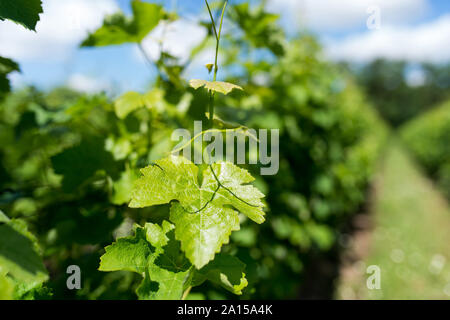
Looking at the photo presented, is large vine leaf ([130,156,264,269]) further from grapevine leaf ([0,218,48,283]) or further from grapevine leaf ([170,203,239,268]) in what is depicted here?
grapevine leaf ([0,218,48,283])

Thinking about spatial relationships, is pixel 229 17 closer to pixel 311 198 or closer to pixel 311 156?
pixel 311 156

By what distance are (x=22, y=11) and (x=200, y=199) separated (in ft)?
2.02

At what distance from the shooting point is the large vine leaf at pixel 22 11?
728 millimetres

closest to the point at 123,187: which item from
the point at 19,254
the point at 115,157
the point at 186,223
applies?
the point at 115,157

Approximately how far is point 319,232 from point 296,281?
960 millimetres

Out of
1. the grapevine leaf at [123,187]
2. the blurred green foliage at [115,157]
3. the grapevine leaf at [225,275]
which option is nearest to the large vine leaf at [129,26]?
the blurred green foliage at [115,157]

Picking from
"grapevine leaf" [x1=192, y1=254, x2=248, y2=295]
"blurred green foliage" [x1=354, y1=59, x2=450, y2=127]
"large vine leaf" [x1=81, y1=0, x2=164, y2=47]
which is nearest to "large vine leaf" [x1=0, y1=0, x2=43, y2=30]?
"large vine leaf" [x1=81, y1=0, x2=164, y2=47]

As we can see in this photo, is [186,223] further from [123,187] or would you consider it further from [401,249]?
[401,249]

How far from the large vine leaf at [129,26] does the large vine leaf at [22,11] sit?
393 millimetres

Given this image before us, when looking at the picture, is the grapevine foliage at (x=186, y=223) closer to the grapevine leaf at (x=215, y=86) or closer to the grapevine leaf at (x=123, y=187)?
the grapevine leaf at (x=215, y=86)

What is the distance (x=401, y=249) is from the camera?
668cm

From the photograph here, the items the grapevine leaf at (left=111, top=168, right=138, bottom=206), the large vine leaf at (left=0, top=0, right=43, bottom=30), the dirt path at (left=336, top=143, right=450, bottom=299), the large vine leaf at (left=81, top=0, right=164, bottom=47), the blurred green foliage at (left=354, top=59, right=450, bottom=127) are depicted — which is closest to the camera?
the large vine leaf at (left=0, top=0, right=43, bottom=30)

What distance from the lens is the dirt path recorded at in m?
5.05

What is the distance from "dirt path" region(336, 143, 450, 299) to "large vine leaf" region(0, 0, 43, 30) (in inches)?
194
